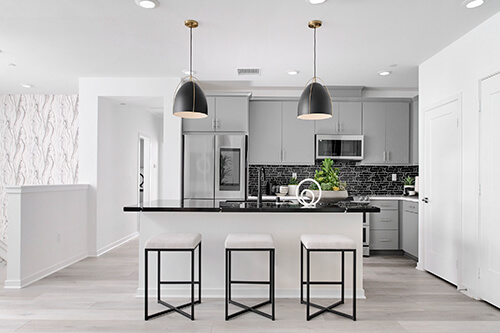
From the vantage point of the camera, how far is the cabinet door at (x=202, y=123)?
537 cm

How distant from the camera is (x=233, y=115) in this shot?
5.50 meters

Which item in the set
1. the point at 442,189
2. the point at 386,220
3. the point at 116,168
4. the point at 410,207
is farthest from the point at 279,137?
the point at 116,168

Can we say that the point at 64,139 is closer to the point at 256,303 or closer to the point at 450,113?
the point at 256,303

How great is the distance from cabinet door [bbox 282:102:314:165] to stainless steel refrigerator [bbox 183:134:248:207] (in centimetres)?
77

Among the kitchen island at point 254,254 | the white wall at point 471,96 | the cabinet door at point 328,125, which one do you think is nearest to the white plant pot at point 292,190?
the cabinet door at point 328,125

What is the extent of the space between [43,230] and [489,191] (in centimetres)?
458

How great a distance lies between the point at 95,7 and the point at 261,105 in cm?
310

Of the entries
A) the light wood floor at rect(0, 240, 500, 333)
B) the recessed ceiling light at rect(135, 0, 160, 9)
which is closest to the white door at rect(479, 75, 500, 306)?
the light wood floor at rect(0, 240, 500, 333)

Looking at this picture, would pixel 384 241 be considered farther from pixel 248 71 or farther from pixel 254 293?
pixel 248 71

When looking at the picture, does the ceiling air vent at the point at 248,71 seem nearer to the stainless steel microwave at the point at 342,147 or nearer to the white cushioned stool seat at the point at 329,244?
the stainless steel microwave at the point at 342,147

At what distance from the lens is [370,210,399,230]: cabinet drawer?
206 inches

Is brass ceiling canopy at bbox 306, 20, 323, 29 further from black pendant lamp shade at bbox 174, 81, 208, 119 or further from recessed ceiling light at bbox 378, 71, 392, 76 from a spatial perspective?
recessed ceiling light at bbox 378, 71, 392, 76

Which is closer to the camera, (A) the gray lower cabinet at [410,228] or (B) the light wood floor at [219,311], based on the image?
(B) the light wood floor at [219,311]

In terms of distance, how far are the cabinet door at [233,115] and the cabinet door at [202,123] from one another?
0.09 metres
